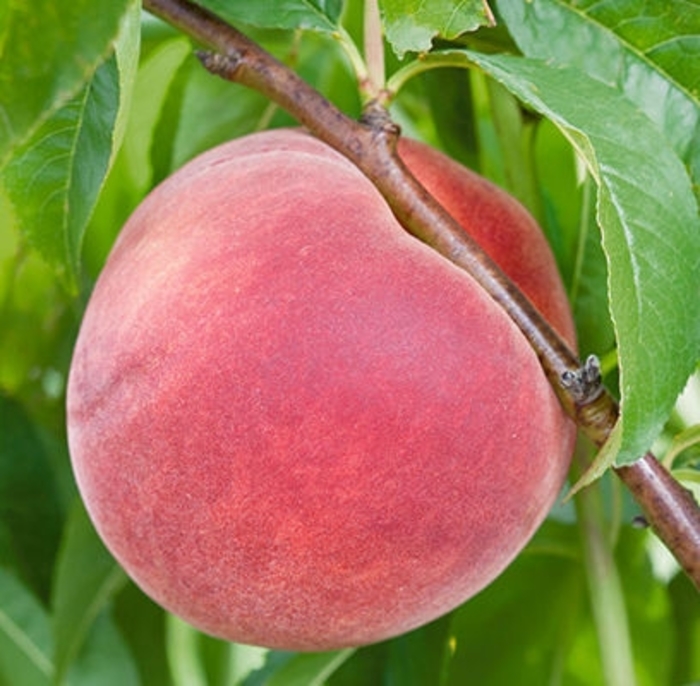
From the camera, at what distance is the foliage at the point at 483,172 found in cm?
69

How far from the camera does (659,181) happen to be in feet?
2.38

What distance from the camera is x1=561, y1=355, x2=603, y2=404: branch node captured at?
73 cm

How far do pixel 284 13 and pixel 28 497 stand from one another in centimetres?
55

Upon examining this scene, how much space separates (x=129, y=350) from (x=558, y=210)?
0.53 metres

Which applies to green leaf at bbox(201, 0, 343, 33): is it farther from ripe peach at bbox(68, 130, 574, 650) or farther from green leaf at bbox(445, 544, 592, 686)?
green leaf at bbox(445, 544, 592, 686)

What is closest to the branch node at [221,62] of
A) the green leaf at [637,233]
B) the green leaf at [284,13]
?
the green leaf at [284,13]

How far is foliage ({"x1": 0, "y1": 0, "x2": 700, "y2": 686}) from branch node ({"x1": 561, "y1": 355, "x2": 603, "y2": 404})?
5 centimetres

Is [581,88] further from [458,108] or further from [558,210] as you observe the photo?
[558,210]

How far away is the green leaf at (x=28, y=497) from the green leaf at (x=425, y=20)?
0.59 meters

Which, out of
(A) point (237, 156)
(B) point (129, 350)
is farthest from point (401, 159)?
(B) point (129, 350)

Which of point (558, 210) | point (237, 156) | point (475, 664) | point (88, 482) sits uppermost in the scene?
point (237, 156)

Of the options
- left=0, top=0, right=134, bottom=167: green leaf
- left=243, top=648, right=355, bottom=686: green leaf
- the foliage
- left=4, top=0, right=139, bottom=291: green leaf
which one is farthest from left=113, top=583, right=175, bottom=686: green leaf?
left=0, top=0, right=134, bottom=167: green leaf

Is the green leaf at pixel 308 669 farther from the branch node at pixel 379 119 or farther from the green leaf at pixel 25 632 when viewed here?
the branch node at pixel 379 119

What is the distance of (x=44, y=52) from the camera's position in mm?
518
